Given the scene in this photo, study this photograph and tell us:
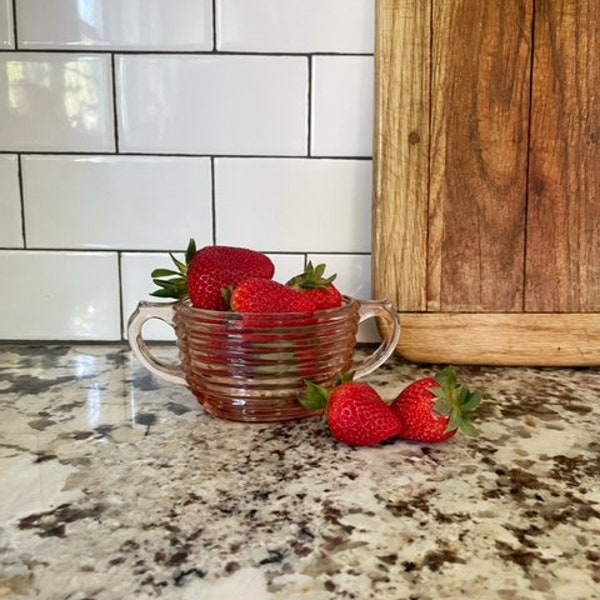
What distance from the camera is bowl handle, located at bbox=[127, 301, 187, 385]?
1.96 feet

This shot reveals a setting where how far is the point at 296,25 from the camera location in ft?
2.58

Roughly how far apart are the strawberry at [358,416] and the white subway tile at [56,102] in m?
0.44

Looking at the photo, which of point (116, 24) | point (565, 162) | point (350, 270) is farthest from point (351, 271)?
point (116, 24)

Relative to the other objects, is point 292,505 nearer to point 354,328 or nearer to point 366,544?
point 366,544

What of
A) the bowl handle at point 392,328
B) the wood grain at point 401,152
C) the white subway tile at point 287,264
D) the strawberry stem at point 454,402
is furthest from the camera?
the white subway tile at point 287,264

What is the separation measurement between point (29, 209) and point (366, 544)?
0.60 m

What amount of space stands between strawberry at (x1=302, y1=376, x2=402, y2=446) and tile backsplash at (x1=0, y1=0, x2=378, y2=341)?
33 cm

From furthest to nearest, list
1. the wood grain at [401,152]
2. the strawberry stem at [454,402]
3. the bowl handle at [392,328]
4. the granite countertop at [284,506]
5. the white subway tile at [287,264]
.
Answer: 1. the white subway tile at [287,264]
2. the wood grain at [401,152]
3. the bowl handle at [392,328]
4. the strawberry stem at [454,402]
5. the granite countertop at [284,506]

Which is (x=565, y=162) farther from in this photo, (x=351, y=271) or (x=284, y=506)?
(x=284, y=506)

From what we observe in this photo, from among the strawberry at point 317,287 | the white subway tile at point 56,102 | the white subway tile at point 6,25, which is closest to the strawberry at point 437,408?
the strawberry at point 317,287

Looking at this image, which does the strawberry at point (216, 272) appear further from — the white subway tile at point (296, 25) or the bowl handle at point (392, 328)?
the white subway tile at point (296, 25)

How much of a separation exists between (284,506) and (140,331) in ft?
0.77

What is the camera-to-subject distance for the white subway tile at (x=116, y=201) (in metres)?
0.81

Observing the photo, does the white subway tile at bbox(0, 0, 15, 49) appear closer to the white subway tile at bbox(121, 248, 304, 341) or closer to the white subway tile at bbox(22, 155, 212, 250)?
the white subway tile at bbox(22, 155, 212, 250)
